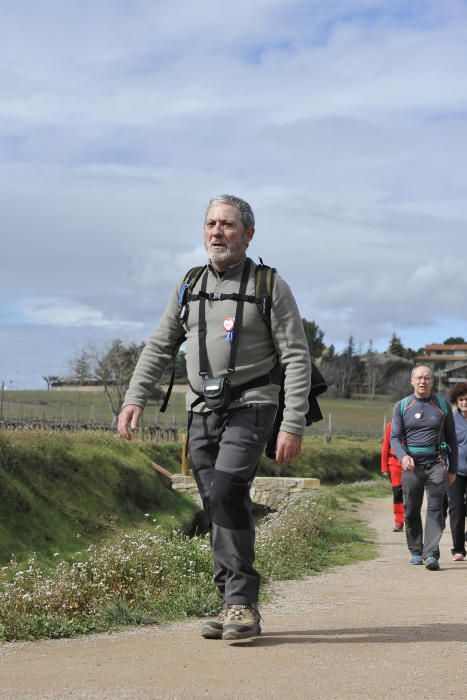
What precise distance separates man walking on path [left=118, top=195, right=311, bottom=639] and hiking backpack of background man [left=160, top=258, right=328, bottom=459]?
0.5 inches

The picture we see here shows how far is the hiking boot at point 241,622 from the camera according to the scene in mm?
5520

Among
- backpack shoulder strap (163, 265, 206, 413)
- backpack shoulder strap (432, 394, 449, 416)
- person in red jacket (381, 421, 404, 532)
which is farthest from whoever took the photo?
person in red jacket (381, 421, 404, 532)

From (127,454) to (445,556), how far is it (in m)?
19.4

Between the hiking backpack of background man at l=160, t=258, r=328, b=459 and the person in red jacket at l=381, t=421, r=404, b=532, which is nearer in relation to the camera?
the hiking backpack of background man at l=160, t=258, r=328, b=459

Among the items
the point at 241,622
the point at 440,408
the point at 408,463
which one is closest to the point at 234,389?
the point at 241,622

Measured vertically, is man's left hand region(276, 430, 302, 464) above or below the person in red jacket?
above

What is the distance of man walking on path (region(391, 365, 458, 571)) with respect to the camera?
10477mm

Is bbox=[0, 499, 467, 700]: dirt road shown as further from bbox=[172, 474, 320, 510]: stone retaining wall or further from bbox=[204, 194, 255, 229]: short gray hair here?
bbox=[172, 474, 320, 510]: stone retaining wall

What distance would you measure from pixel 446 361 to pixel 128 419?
13358 centimetres

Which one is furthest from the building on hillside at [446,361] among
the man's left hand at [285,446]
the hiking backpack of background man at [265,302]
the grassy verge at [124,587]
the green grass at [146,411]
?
the man's left hand at [285,446]

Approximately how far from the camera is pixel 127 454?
3075 cm

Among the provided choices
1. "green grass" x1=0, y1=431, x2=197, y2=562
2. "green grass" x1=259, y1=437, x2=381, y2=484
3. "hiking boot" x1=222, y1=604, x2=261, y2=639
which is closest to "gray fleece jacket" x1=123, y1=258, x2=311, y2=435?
"hiking boot" x1=222, y1=604, x2=261, y2=639

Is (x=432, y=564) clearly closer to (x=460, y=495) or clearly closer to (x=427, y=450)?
(x=427, y=450)

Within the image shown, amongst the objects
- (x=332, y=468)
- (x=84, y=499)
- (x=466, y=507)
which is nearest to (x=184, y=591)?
(x=466, y=507)
